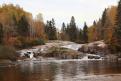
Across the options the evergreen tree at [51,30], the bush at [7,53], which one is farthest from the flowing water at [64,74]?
the evergreen tree at [51,30]

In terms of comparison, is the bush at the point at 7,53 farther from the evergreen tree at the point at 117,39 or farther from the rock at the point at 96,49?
the evergreen tree at the point at 117,39

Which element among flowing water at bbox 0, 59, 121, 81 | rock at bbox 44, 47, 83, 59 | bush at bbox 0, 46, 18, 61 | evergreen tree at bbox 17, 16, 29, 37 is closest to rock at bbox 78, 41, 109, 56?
rock at bbox 44, 47, 83, 59

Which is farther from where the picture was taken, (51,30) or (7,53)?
(51,30)

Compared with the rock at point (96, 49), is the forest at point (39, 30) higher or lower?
higher

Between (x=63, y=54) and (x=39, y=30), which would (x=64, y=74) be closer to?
(x=63, y=54)

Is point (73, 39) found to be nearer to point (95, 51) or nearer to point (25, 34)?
point (25, 34)

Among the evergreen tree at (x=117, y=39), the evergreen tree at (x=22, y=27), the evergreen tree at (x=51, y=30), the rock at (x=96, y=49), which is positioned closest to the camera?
the evergreen tree at (x=117, y=39)

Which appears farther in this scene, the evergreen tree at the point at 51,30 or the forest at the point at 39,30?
the evergreen tree at the point at 51,30

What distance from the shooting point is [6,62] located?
84.4 m

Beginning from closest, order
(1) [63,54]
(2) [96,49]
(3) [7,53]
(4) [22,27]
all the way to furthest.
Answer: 1. (3) [7,53]
2. (1) [63,54]
3. (2) [96,49]
4. (4) [22,27]

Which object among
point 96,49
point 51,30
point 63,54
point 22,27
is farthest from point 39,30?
point 63,54

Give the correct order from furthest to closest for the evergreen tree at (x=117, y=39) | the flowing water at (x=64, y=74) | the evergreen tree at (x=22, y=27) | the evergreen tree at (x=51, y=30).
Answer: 1. the evergreen tree at (x=51, y=30)
2. the evergreen tree at (x=22, y=27)
3. the evergreen tree at (x=117, y=39)
4. the flowing water at (x=64, y=74)

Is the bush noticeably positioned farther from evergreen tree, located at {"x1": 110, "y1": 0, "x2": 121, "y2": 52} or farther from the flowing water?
evergreen tree, located at {"x1": 110, "y1": 0, "x2": 121, "y2": 52}

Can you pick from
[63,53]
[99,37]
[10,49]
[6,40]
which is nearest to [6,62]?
[10,49]
